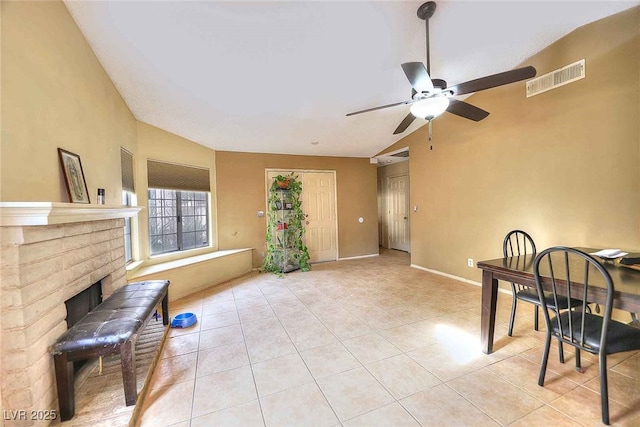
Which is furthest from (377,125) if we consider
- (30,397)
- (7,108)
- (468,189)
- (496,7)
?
(30,397)

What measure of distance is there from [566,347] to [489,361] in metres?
0.84

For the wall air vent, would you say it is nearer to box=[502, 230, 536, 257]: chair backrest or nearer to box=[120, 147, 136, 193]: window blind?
box=[502, 230, 536, 257]: chair backrest

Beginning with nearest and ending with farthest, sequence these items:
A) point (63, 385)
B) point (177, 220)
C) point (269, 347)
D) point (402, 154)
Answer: point (63, 385)
point (269, 347)
point (177, 220)
point (402, 154)

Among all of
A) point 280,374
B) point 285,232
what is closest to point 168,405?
point 280,374

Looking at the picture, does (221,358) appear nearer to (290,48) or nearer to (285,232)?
(290,48)

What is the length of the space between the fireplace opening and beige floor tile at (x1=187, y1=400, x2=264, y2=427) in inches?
43.8

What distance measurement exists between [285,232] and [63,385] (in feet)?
12.3

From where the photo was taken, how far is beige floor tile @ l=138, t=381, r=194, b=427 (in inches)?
61.7

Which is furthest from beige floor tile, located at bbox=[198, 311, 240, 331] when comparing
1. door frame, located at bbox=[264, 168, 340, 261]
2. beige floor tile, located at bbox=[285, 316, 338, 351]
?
door frame, located at bbox=[264, 168, 340, 261]

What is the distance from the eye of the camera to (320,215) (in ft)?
19.0

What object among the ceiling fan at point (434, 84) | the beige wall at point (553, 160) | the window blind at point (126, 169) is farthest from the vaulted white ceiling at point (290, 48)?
the window blind at point (126, 169)

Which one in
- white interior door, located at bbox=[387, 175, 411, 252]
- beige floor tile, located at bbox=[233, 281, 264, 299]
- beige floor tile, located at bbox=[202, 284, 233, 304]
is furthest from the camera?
white interior door, located at bbox=[387, 175, 411, 252]

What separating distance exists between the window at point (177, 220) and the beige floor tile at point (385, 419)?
3580mm

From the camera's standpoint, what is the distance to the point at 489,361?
206cm
